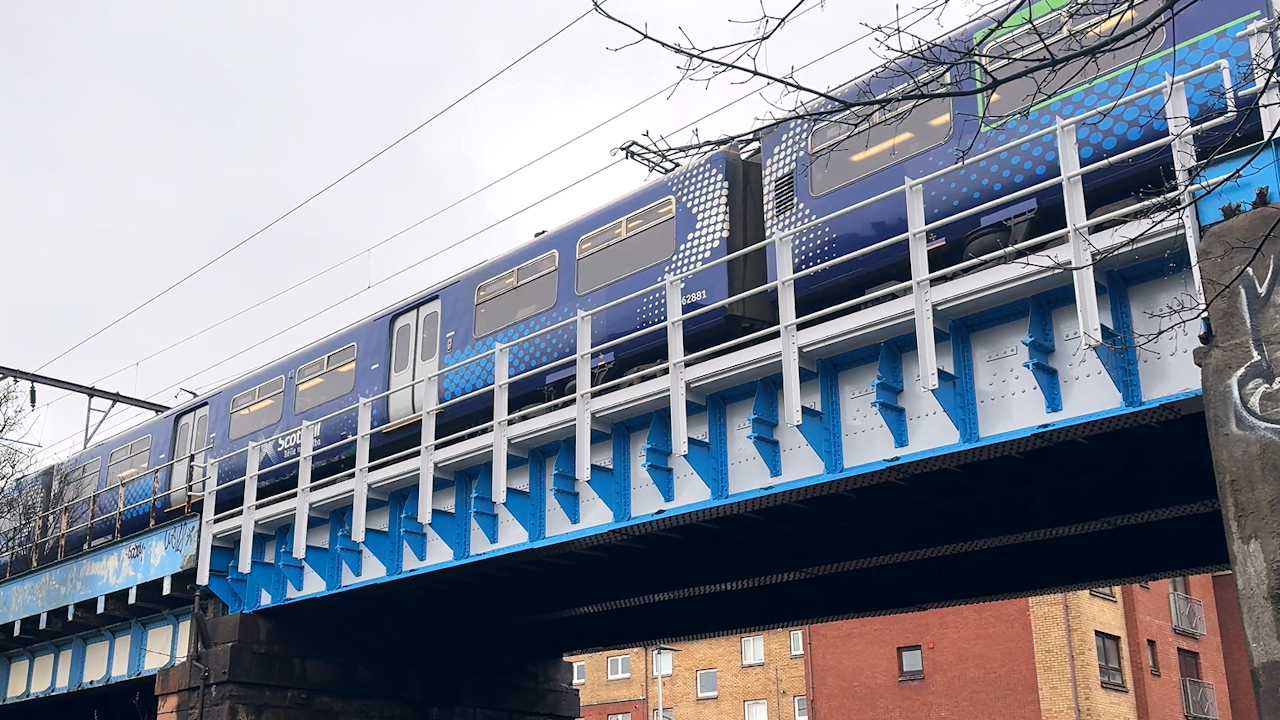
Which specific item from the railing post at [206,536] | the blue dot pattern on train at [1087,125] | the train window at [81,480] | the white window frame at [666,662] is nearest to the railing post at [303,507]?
the railing post at [206,536]

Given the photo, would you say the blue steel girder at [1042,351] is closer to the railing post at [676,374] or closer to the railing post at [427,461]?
the railing post at [676,374]

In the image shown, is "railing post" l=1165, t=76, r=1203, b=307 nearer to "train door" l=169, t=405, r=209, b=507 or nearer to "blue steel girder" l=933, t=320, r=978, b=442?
"blue steel girder" l=933, t=320, r=978, b=442

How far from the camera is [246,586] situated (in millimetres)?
18109

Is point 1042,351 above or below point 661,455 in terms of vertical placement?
above

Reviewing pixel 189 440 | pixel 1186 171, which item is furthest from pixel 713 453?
pixel 189 440

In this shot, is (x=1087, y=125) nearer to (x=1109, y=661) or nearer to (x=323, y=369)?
(x=323, y=369)

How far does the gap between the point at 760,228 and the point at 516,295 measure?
4169mm

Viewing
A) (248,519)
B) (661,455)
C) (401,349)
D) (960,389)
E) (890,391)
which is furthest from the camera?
(401,349)

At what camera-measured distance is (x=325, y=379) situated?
21219mm

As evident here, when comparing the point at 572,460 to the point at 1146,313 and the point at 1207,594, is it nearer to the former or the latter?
the point at 1146,313

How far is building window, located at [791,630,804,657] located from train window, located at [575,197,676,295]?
25324mm

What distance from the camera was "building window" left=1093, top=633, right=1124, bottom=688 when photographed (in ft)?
104

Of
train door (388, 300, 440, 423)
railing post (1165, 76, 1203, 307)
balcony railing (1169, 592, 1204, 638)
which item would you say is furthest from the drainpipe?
railing post (1165, 76, 1203, 307)

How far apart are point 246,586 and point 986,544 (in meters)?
10.3
